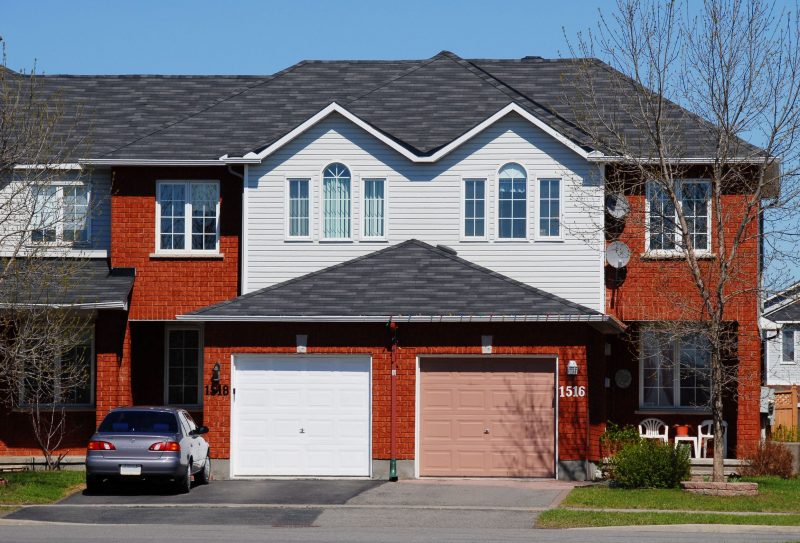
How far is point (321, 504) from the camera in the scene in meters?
22.9

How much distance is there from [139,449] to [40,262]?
4984 millimetres

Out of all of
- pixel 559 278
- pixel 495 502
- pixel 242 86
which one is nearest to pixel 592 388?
pixel 559 278

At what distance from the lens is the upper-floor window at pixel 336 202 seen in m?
30.3

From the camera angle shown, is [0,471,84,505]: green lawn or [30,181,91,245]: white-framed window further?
[30,181,91,245]: white-framed window

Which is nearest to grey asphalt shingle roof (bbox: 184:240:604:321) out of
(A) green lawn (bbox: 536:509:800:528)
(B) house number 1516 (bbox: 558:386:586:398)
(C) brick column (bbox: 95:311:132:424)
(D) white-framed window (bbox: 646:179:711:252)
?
(B) house number 1516 (bbox: 558:386:586:398)

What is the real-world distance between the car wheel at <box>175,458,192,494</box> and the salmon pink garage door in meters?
5.05

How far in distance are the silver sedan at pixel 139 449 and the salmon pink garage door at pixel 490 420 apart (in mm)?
5386

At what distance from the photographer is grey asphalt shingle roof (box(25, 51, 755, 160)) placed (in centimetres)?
3080

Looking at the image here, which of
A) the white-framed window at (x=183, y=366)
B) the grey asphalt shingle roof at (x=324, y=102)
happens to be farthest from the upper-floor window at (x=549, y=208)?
the white-framed window at (x=183, y=366)

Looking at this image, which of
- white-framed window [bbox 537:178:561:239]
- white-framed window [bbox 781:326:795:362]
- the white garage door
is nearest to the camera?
the white garage door

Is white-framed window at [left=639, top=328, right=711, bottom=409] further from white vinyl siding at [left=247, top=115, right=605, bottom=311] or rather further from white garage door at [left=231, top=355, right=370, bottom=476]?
white garage door at [left=231, top=355, right=370, bottom=476]

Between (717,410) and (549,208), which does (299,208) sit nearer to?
(549,208)

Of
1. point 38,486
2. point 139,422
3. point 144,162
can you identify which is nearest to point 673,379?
point 139,422

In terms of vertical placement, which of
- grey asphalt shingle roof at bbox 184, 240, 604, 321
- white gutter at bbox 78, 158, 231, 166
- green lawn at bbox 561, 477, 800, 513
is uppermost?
white gutter at bbox 78, 158, 231, 166
